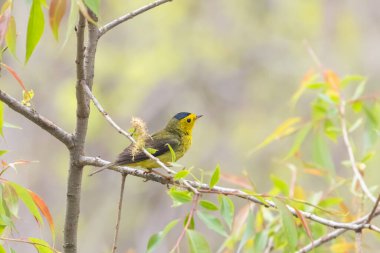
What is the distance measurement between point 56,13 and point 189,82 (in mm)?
9912

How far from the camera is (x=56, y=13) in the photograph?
1941 millimetres

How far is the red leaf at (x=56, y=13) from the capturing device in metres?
1.93

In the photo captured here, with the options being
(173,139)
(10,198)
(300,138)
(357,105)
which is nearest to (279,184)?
(300,138)

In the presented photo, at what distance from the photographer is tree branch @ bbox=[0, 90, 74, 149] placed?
2321 millimetres

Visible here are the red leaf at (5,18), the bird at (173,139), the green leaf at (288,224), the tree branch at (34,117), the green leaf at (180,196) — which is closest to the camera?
the red leaf at (5,18)

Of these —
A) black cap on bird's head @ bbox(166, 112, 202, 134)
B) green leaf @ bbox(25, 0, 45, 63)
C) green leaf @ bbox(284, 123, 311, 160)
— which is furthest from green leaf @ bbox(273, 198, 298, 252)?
black cap on bird's head @ bbox(166, 112, 202, 134)

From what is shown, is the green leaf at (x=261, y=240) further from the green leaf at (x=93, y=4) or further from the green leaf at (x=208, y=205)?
the green leaf at (x=93, y=4)

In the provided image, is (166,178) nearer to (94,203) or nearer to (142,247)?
(142,247)

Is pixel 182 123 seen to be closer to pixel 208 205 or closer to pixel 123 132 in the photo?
pixel 208 205

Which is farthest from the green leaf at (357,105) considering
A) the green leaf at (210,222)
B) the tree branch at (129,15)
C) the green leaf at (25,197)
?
the green leaf at (25,197)

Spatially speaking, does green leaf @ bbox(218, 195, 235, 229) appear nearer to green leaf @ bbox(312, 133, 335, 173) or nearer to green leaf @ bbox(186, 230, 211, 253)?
green leaf @ bbox(186, 230, 211, 253)

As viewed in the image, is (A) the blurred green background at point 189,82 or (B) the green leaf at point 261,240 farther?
(A) the blurred green background at point 189,82

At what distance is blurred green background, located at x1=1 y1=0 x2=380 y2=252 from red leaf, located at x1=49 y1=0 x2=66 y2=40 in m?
8.49

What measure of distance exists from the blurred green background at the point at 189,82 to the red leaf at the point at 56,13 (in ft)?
27.9
